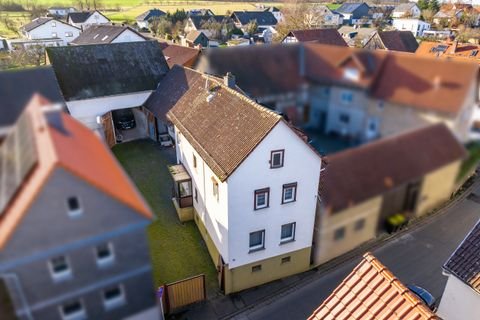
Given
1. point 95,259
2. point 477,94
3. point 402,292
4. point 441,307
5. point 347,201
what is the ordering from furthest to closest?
point 441,307 → point 402,292 → point 347,201 → point 477,94 → point 95,259

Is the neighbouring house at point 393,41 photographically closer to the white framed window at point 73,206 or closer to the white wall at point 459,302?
the white framed window at point 73,206

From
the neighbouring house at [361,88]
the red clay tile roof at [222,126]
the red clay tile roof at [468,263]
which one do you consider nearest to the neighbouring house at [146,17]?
the red clay tile roof at [222,126]

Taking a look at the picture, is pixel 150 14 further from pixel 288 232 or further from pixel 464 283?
pixel 464 283

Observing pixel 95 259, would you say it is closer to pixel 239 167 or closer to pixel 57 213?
pixel 57 213

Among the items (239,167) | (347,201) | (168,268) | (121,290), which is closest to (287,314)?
(168,268)

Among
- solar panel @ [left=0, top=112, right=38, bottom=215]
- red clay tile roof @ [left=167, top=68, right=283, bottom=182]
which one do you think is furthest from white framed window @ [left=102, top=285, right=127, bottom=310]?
red clay tile roof @ [left=167, top=68, right=283, bottom=182]

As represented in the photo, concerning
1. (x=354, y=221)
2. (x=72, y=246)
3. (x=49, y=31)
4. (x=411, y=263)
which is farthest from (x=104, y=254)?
(x=49, y=31)

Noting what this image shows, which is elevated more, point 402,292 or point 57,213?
point 57,213
